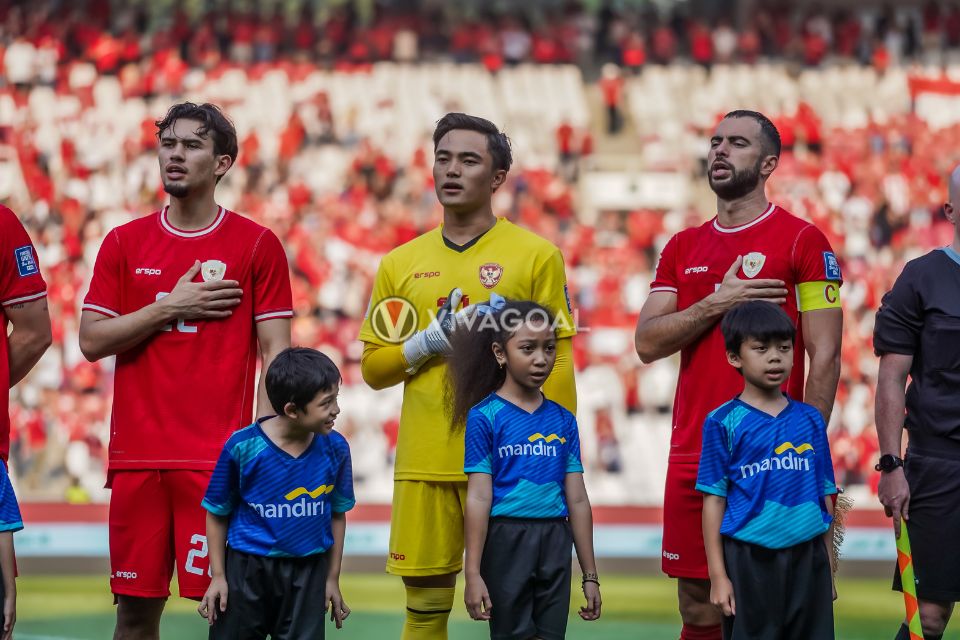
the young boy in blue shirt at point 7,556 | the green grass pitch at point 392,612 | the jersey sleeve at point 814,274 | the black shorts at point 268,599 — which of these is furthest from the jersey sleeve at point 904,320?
the green grass pitch at point 392,612

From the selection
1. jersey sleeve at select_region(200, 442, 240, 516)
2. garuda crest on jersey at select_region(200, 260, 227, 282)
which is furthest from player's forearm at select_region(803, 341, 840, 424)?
garuda crest on jersey at select_region(200, 260, 227, 282)

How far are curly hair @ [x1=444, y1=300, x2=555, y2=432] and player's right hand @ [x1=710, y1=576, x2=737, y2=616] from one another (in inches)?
40.7

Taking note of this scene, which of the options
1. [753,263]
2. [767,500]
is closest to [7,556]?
[767,500]

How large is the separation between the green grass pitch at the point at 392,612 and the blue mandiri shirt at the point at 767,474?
12.3 ft

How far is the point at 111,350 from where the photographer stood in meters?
4.82

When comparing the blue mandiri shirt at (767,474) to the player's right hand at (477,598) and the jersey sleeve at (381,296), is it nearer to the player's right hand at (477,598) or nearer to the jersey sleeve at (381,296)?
the player's right hand at (477,598)

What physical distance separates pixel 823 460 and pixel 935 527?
0.85m

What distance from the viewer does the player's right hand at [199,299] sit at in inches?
188

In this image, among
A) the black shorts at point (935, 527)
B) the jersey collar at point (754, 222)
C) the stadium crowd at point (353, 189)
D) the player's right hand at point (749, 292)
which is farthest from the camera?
the stadium crowd at point (353, 189)

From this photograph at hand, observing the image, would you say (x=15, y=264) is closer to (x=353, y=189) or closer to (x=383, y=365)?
(x=383, y=365)

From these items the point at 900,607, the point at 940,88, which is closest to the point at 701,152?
the point at 940,88

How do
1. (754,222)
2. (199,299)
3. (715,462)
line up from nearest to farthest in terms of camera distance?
(715,462) < (199,299) < (754,222)

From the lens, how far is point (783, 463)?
436 centimetres

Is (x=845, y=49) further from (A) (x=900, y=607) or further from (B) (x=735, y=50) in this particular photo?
(A) (x=900, y=607)
